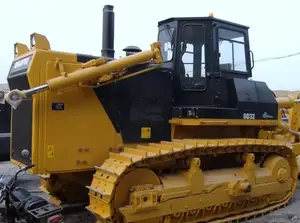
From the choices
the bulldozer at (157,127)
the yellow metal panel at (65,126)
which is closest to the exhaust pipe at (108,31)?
the bulldozer at (157,127)

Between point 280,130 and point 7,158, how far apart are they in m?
5.99

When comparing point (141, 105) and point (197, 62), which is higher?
point (197, 62)

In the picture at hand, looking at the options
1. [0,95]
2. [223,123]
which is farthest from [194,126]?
[0,95]

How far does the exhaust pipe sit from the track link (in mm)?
1601

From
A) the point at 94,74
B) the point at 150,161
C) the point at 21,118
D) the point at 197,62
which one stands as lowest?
the point at 150,161

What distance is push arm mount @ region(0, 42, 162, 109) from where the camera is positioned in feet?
15.0

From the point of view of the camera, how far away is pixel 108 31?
237 inches

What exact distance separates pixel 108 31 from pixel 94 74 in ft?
4.36

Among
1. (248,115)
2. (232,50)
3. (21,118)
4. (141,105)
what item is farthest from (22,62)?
(248,115)

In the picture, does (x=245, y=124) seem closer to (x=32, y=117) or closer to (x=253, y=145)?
(x=253, y=145)

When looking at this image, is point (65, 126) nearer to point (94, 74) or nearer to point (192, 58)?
point (94, 74)

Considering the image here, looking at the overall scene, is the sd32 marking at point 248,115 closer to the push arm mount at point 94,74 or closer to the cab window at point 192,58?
the cab window at point 192,58

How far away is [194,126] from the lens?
6168mm

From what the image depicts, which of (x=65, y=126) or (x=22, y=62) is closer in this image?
(x=65, y=126)
